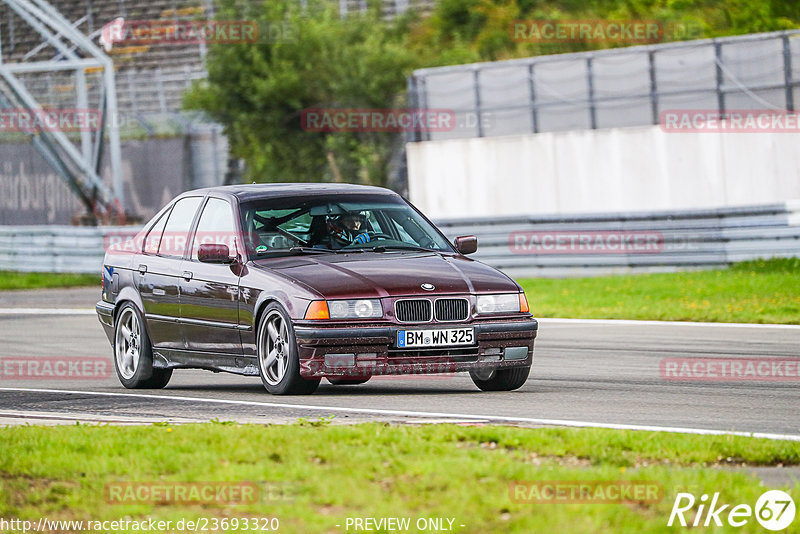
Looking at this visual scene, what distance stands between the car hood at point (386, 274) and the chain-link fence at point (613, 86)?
1918cm

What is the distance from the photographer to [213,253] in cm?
1007

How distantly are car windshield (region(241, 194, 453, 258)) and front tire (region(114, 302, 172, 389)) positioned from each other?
1482 millimetres

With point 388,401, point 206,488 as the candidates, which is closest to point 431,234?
point 388,401

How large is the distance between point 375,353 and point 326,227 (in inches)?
54.9

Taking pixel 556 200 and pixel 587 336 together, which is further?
pixel 556 200

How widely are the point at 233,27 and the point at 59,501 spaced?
36.3 meters

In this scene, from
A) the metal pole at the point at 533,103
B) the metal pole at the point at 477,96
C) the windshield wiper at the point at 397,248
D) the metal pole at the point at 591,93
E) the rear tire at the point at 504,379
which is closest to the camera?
the rear tire at the point at 504,379

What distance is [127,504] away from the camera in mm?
5793

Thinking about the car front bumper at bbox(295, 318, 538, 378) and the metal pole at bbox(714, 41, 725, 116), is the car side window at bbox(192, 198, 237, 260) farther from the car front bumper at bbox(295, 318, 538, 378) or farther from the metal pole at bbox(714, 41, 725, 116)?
the metal pole at bbox(714, 41, 725, 116)

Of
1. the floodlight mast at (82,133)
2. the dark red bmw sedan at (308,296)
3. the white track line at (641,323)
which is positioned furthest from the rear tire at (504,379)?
the floodlight mast at (82,133)

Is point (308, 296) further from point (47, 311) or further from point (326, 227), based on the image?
point (47, 311)

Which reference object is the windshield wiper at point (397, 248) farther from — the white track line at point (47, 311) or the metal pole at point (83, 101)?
the metal pole at point (83, 101)

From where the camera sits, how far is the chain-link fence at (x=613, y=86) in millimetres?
27922

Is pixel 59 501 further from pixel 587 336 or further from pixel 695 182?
pixel 695 182
